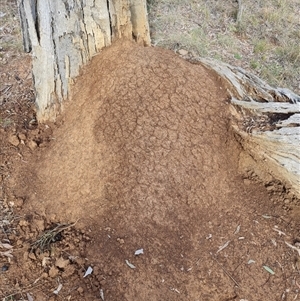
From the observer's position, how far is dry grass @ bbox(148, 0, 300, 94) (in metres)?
4.84

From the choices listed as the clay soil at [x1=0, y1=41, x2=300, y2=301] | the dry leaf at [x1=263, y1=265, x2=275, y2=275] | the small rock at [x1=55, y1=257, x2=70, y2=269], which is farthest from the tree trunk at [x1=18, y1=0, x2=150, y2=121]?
the dry leaf at [x1=263, y1=265, x2=275, y2=275]

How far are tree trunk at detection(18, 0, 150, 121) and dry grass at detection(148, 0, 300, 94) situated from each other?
200cm

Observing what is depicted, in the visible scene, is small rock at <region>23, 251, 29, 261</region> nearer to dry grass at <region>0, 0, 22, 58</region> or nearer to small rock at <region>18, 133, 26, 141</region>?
small rock at <region>18, 133, 26, 141</region>

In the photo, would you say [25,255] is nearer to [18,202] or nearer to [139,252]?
[18,202]

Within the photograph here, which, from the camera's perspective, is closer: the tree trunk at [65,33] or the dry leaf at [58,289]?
the dry leaf at [58,289]

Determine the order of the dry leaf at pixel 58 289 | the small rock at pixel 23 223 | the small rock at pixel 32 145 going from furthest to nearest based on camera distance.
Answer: the small rock at pixel 32 145
the small rock at pixel 23 223
the dry leaf at pixel 58 289

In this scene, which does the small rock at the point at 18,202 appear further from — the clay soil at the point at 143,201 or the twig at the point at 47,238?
the twig at the point at 47,238

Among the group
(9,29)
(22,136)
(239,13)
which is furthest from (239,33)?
(22,136)

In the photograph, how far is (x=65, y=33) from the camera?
2664 millimetres

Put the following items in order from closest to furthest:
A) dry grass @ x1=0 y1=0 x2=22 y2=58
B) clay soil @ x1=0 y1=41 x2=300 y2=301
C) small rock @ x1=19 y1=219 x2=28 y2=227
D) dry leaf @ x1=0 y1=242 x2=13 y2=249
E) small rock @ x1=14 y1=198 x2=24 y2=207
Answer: clay soil @ x1=0 y1=41 x2=300 y2=301, dry leaf @ x1=0 y1=242 x2=13 y2=249, small rock @ x1=19 y1=219 x2=28 y2=227, small rock @ x1=14 y1=198 x2=24 y2=207, dry grass @ x1=0 y1=0 x2=22 y2=58

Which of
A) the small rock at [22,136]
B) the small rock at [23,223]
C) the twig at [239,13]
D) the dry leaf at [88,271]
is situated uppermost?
the twig at [239,13]

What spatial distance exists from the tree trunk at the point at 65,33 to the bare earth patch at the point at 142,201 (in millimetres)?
105

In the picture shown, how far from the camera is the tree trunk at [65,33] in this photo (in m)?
2.61

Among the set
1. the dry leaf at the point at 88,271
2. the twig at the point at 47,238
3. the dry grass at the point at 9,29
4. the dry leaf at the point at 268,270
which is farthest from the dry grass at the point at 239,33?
the dry leaf at the point at 88,271
